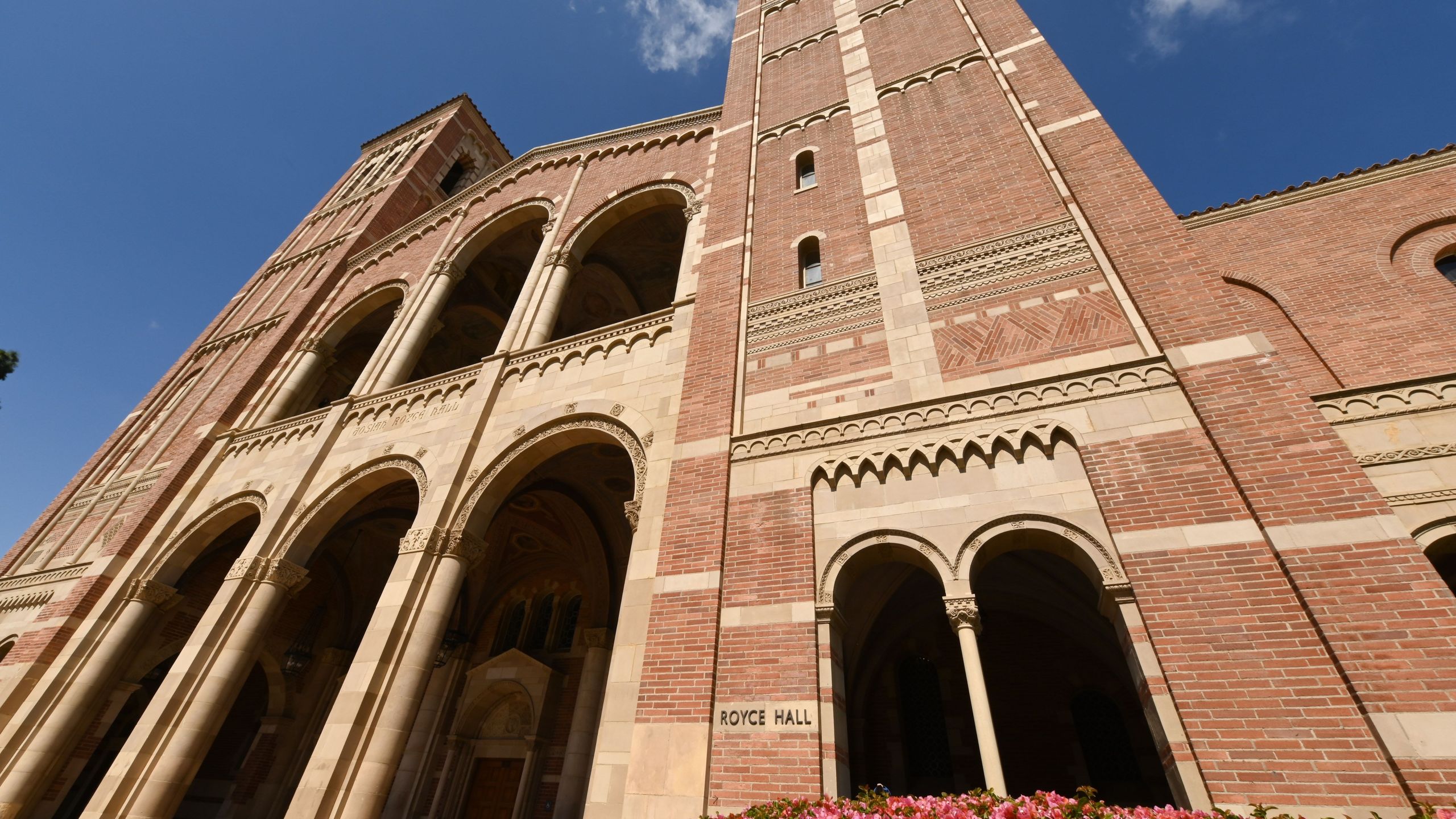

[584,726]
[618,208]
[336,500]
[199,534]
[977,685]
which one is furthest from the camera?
[618,208]

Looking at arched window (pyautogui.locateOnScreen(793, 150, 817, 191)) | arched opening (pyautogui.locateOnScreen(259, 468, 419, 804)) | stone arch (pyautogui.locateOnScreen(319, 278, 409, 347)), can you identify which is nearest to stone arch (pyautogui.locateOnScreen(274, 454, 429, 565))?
arched opening (pyautogui.locateOnScreen(259, 468, 419, 804))

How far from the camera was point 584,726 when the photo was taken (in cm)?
1119

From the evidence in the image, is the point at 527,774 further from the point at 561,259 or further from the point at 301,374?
the point at 301,374

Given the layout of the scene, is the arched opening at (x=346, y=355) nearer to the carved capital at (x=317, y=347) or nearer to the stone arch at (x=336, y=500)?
the carved capital at (x=317, y=347)

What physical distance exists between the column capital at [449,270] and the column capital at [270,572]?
706cm

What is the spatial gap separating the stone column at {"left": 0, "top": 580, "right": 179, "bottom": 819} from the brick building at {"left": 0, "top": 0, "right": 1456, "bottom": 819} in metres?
0.06

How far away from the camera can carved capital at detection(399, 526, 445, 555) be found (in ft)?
27.6

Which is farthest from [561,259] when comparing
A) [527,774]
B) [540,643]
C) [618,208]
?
[527,774]

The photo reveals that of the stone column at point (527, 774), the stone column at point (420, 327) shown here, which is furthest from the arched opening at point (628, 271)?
the stone column at point (527, 774)

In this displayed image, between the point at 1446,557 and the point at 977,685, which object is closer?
the point at 977,685

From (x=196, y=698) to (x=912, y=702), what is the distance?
34.4 feet

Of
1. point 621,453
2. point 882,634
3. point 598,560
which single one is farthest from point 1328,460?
point 598,560

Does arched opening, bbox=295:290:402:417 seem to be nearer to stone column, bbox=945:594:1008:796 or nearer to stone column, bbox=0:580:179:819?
stone column, bbox=0:580:179:819

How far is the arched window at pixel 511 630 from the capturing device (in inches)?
563
